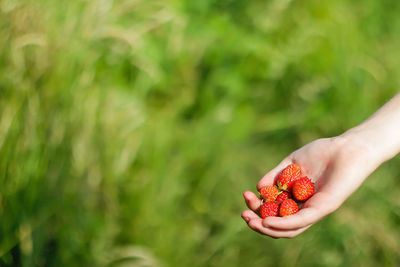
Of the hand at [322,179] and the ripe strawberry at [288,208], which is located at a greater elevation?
the hand at [322,179]

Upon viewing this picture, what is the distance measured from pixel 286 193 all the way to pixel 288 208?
133mm

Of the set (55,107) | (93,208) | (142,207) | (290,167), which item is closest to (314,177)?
(290,167)

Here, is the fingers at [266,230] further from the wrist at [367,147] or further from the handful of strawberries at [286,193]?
the wrist at [367,147]

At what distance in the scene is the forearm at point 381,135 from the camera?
5.01 ft

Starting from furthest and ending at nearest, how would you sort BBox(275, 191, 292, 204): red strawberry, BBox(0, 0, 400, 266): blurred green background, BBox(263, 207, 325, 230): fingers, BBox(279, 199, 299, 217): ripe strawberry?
BBox(0, 0, 400, 266): blurred green background < BBox(275, 191, 292, 204): red strawberry < BBox(279, 199, 299, 217): ripe strawberry < BBox(263, 207, 325, 230): fingers

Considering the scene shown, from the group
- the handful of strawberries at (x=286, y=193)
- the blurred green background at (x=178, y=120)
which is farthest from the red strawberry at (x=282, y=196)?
the blurred green background at (x=178, y=120)

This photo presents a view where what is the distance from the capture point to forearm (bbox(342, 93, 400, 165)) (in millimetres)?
1528

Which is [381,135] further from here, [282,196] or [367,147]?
[282,196]

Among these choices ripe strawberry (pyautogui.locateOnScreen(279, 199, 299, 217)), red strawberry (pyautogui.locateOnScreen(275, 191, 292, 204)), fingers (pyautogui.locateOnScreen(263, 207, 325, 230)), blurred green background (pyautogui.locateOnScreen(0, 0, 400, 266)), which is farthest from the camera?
blurred green background (pyautogui.locateOnScreen(0, 0, 400, 266))

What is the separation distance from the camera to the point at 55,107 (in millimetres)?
2033

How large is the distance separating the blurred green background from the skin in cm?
63

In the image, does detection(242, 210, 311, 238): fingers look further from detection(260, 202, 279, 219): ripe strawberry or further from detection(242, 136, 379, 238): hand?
detection(260, 202, 279, 219): ripe strawberry

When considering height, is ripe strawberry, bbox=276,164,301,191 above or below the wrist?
below

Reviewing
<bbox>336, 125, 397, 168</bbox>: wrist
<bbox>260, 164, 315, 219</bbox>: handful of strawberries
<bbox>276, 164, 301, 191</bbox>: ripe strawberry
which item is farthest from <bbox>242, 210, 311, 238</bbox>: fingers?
<bbox>336, 125, 397, 168</bbox>: wrist
